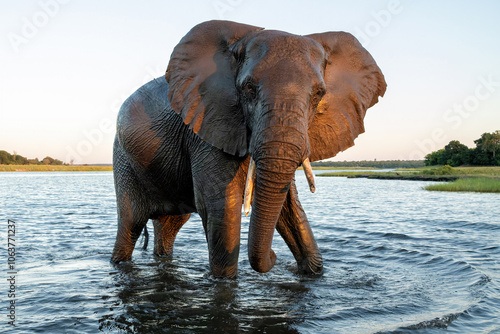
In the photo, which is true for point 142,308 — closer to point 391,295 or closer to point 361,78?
point 391,295

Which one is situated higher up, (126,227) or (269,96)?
(269,96)

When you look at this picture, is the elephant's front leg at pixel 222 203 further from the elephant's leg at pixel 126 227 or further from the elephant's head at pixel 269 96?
the elephant's leg at pixel 126 227

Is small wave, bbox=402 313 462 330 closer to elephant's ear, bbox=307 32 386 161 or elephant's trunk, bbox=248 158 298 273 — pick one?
elephant's trunk, bbox=248 158 298 273

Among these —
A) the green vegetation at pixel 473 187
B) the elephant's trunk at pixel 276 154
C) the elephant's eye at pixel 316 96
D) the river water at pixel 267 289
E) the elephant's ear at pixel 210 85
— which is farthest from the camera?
the green vegetation at pixel 473 187

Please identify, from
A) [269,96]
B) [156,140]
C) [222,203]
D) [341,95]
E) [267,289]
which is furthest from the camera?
[156,140]

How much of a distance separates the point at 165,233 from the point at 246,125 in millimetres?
4386

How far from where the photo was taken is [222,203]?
5.76 m

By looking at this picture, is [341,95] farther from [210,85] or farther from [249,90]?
[210,85]

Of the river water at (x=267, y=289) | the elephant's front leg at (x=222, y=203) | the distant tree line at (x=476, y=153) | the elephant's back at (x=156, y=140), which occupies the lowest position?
the river water at (x=267, y=289)

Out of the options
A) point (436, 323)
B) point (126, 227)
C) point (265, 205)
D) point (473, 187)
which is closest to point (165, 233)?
point (126, 227)

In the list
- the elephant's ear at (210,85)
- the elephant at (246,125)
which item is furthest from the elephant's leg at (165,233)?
the elephant's ear at (210,85)

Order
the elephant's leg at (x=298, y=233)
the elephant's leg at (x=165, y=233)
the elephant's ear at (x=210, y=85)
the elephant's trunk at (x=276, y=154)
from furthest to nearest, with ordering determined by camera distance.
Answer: the elephant's leg at (x=165, y=233) < the elephant's leg at (x=298, y=233) < the elephant's ear at (x=210, y=85) < the elephant's trunk at (x=276, y=154)

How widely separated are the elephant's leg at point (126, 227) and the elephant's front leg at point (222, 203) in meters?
2.22

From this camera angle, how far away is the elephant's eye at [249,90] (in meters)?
4.99
